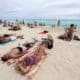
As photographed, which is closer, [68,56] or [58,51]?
[68,56]

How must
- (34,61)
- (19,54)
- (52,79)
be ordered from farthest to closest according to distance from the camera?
1. (19,54)
2. (34,61)
3. (52,79)

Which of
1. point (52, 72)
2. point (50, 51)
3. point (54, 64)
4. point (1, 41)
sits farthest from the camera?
point (1, 41)

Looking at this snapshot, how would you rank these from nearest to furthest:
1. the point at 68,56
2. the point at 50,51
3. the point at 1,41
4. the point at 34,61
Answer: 1. the point at 34,61
2. the point at 68,56
3. the point at 50,51
4. the point at 1,41

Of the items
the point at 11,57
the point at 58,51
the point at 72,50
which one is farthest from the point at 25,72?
the point at 72,50

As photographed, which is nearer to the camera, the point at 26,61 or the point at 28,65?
the point at 28,65

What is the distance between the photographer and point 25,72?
16.5 feet

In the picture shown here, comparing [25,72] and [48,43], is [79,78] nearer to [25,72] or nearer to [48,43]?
[25,72]

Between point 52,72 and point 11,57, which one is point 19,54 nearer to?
point 11,57

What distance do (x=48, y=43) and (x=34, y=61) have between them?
99.4 inches

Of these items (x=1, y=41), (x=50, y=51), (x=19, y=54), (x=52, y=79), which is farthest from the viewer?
(x=1, y=41)

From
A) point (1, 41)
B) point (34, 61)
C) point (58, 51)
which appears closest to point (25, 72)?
point (34, 61)

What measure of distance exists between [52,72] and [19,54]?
69.8 inches

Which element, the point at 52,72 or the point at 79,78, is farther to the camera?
the point at 52,72

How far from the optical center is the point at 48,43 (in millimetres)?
8047
